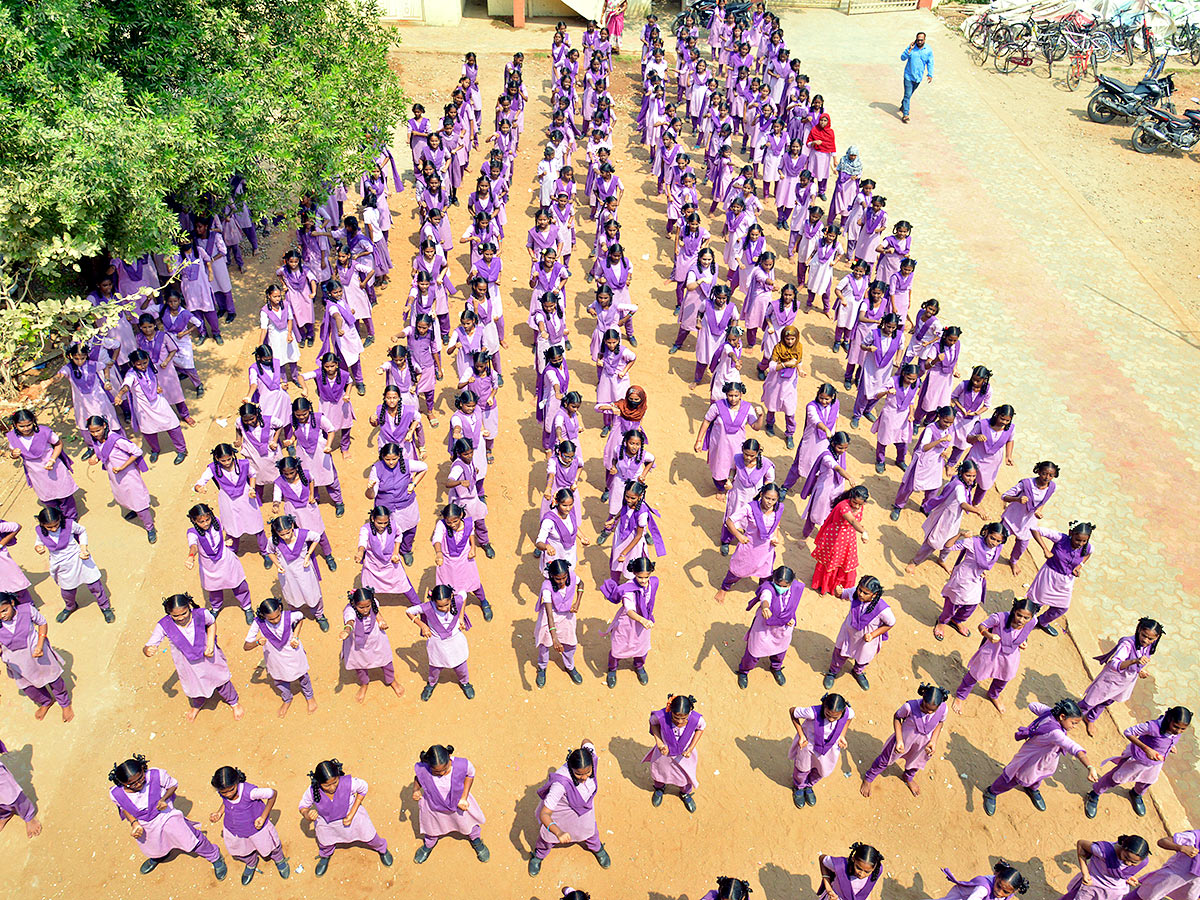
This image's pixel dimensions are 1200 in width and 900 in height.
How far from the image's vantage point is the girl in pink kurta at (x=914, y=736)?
6652 mm

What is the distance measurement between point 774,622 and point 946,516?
2.61 m

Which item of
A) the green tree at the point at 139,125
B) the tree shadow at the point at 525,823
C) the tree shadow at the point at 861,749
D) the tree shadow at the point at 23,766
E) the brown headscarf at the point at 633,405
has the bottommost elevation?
the tree shadow at the point at 23,766

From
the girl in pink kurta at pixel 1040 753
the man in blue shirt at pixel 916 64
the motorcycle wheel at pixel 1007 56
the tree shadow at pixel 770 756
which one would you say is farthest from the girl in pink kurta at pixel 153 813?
the motorcycle wheel at pixel 1007 56

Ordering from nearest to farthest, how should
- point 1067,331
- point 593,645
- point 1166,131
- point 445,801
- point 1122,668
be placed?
1. point 445,801
2. point 1122,668
3. point 593,645
4. point 1067,331
5. point 1166,131

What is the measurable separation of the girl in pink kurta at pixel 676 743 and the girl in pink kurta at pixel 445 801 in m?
1.44

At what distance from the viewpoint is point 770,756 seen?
7.57m

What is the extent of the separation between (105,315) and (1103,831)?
1080cm

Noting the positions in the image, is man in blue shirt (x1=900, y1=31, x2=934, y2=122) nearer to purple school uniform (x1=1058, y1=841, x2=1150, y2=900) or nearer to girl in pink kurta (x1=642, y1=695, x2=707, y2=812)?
girl in pink kurta (x1=642, y1=695, x2=707, y2=812)

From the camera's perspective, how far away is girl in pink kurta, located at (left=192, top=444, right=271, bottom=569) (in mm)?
8203

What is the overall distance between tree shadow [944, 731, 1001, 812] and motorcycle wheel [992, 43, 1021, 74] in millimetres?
20940

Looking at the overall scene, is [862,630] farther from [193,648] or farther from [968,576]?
[193,648]

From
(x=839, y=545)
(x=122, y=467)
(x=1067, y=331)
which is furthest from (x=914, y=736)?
(x=1067, y=331)

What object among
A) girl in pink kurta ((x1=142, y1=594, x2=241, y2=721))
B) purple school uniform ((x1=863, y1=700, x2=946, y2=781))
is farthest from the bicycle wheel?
girl in pink kurta ((x1=142, y1=594, x2=241, y2=721))

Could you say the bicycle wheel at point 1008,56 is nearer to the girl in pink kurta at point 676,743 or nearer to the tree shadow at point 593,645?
the tree shadow at point 593,645
